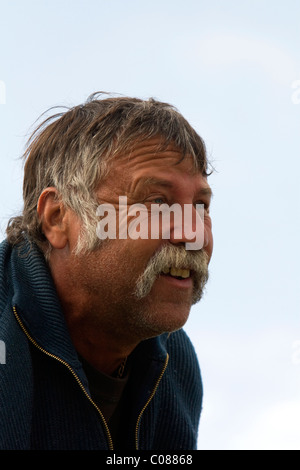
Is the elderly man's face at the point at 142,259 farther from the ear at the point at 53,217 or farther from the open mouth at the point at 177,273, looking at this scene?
the ear at the point at 53,217

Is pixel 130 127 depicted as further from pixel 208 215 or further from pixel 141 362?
pixel 141 362

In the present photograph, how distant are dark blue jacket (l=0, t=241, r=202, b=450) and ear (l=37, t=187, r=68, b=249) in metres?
0.12

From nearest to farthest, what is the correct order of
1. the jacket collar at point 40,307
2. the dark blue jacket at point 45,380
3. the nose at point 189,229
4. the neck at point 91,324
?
the dark blue jacket at point 45,380 < the jacket collar at point 40,307 < the nose at point 189,229 < the neck at point 91,324

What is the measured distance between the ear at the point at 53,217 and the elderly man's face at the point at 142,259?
0.61 ft

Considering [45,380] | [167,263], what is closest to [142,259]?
[167,263]

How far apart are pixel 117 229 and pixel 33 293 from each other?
1.75ft

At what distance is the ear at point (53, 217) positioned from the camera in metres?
4.72

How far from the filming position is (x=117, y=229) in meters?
4.54

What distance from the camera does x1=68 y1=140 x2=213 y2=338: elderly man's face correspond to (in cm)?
449

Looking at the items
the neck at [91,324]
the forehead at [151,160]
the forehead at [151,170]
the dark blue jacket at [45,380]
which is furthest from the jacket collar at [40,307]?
the forehead at [151,160]

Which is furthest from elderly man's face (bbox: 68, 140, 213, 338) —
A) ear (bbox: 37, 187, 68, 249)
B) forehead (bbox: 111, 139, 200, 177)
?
ear (bbox: 37, 187, 68, 249)

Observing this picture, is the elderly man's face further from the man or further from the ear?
the ear

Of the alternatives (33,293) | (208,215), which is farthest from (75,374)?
(208,215)

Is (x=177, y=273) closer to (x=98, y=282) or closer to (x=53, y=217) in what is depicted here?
(x=98, y=282)
